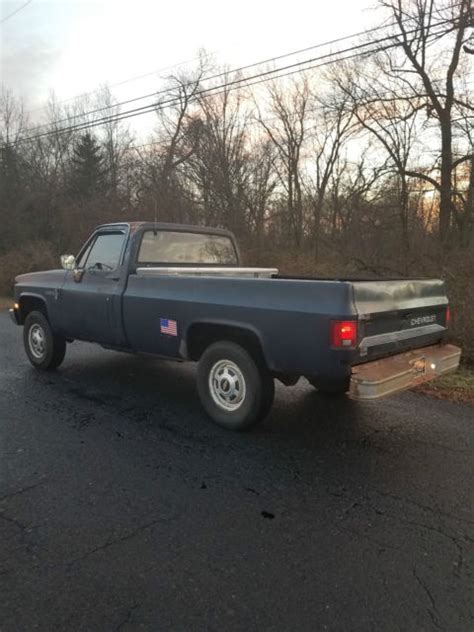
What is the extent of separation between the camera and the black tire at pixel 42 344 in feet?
21.9

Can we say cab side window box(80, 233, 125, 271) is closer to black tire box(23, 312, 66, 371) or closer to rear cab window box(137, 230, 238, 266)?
rear cab window box(137, 230, 238, 266)

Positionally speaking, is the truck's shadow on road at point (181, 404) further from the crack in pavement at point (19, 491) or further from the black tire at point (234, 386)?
the crack in pavement at point (19, 491)

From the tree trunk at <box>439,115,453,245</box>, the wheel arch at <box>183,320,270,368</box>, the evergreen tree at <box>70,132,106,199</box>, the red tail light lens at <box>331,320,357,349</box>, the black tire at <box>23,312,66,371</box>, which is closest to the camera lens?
the red tail light lens at <box>331,320,357,349</box>

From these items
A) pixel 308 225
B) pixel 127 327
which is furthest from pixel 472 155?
pixel 127 327

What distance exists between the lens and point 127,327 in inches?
214

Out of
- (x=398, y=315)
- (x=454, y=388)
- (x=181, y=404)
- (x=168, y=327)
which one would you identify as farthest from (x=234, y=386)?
(x=454, y=388)

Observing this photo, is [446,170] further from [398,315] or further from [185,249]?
[398,315]

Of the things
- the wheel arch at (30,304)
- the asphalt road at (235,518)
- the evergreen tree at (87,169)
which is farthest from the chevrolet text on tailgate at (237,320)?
the evergreen tree at (87,169)

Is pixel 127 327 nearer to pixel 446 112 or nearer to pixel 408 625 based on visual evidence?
pixel 408 625

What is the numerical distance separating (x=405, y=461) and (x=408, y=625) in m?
1.84

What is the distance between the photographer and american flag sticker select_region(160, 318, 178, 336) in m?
4.89

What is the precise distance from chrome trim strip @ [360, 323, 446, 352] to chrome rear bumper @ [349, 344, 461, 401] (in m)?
0.16

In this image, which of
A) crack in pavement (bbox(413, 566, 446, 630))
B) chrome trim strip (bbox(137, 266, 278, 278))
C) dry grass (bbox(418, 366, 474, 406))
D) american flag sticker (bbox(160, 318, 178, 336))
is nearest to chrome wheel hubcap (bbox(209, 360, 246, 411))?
american flag sticker (bbox(160, 318, 178, 336))

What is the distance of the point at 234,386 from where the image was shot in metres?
4.57
